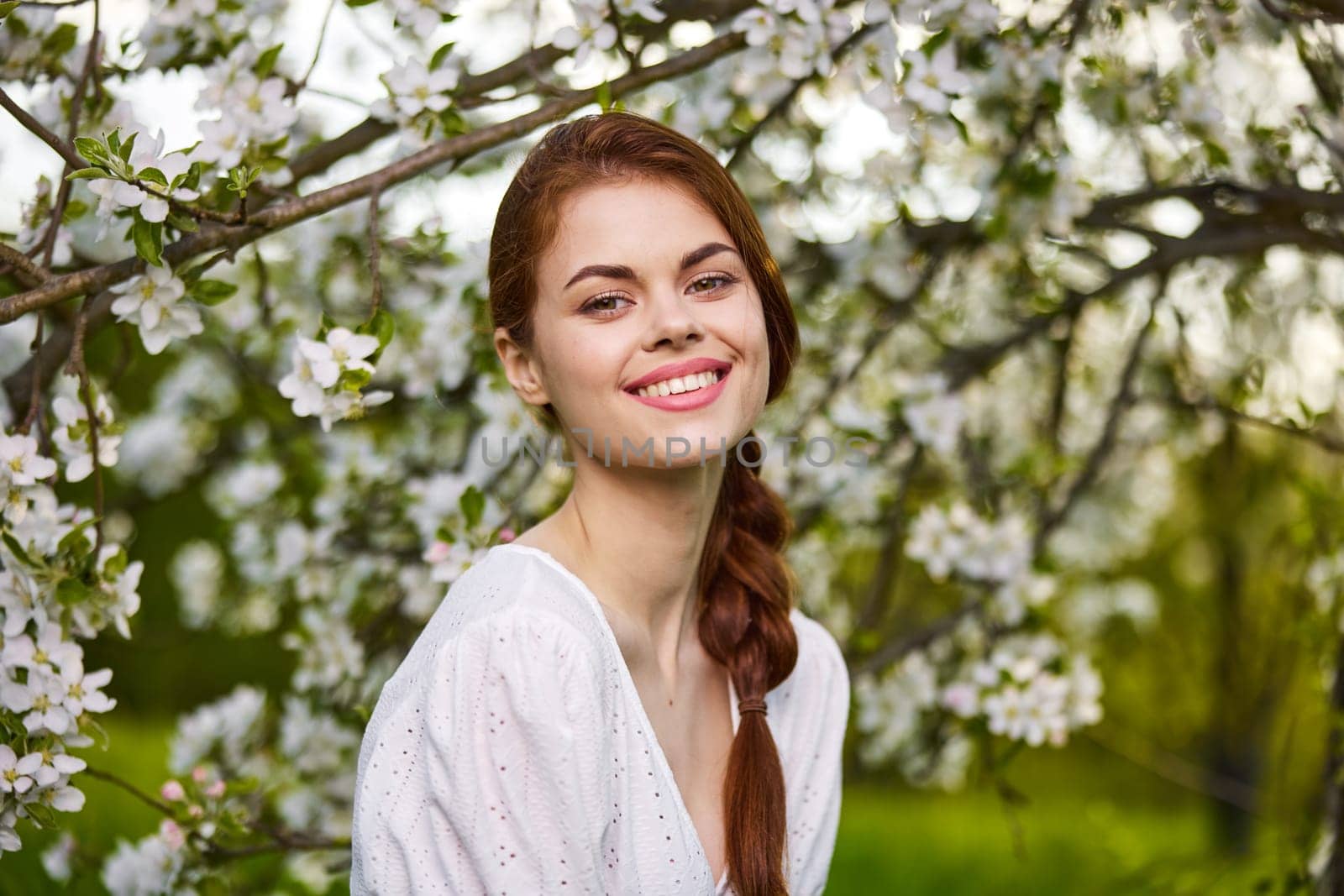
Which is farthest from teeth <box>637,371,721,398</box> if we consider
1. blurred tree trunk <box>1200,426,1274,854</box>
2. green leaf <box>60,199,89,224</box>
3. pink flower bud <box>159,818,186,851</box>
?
blurred tree trunk <box>1200,426,1274,854</box>

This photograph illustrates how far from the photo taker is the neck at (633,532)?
1.69m

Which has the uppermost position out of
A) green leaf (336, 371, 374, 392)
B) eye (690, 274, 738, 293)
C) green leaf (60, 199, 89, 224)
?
green leaf (60, 199, 89, 224)

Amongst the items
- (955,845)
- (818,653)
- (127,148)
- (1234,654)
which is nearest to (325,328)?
(127,148)

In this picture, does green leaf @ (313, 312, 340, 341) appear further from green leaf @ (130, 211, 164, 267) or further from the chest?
the chest

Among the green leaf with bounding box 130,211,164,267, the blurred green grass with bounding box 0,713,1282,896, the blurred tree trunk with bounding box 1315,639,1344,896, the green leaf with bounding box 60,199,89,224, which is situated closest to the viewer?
the green leaf with bounding box 130,211,164,267

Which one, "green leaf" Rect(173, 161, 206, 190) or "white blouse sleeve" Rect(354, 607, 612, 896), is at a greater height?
"green leaf" Rect(173, 161, 206, 190)

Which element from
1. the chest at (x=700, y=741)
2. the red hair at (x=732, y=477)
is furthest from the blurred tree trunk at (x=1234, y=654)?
the chest at (x=700, y=741)

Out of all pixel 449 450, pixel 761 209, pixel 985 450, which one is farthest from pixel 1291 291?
pixel 449 450

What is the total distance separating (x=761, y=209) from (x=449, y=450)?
0.90 m

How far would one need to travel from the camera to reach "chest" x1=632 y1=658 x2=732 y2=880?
173cm

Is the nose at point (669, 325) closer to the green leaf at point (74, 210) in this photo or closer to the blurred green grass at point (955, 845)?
the green leaf at point (74, 210)

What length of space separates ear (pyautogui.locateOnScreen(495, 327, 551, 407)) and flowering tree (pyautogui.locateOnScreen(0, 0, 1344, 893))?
0.15 meters

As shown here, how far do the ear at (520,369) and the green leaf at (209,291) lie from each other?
0.36m

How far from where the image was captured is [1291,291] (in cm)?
338
